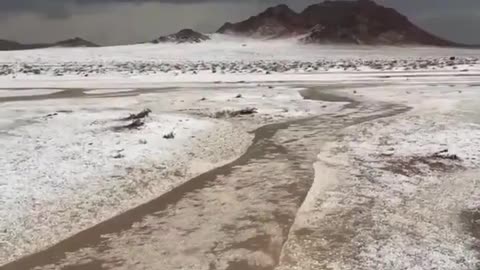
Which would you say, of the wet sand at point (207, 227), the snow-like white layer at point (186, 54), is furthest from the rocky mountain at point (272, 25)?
the wet sand at point (207, 227)

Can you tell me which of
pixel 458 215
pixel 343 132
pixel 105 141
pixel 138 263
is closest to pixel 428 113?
pixel 343 132

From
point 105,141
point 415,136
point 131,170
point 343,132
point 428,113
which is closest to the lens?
point 131,170

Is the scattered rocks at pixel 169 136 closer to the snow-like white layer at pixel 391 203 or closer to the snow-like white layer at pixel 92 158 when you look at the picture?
the snow-like white layer at pixel 92 158

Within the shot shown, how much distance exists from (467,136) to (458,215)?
18.8 ft

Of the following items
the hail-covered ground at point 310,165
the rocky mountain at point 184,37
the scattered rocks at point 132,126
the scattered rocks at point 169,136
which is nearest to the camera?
the hail-covered ground at point 310,165

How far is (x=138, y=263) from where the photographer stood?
6.18 meters

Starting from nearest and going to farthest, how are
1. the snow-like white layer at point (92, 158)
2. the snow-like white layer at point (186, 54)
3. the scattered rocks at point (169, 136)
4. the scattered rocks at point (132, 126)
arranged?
1. the snow-like white layer at point (92, 158)
2. the scattered rocks at point (169, 136)
3. the scattered rocks at point (132, 126)
4. the snow-like white layer at point (186, 54)

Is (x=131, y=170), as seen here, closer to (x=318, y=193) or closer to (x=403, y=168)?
(x=318, y=193)

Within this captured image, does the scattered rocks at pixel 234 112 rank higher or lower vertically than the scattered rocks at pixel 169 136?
lower

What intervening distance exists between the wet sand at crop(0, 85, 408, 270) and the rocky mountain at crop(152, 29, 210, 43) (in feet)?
373

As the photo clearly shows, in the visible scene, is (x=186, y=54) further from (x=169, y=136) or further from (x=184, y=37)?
(x=169, y=136)

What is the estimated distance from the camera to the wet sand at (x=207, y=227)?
627 centimetres

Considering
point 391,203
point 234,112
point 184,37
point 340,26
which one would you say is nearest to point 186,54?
point 184,37

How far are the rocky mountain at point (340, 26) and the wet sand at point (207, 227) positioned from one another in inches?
4996
